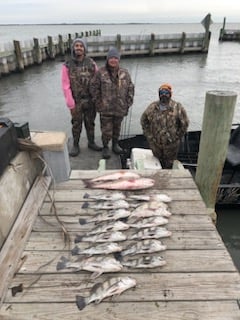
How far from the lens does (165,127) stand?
4.83 metres

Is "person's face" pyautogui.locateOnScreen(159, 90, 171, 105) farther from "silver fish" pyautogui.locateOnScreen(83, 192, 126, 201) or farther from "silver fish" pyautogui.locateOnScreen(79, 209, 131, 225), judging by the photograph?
"silver fish" pyautogui.locateOnScreen(79, 209, 131, 225)

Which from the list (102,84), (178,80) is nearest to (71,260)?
(102,84)

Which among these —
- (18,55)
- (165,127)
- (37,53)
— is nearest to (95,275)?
(165,127)

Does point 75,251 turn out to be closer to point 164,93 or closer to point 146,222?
point 146,222

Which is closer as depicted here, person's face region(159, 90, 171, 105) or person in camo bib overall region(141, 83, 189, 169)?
person's face region(159, 90, 171, 105)

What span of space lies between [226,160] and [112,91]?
9.98 feet

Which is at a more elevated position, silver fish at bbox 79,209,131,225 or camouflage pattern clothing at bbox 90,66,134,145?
camouflage pattern clothing at bbox 90,66,134,145

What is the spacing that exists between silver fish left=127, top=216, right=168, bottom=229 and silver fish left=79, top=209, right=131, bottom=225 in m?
0.08

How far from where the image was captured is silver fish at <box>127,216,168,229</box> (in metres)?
2.99

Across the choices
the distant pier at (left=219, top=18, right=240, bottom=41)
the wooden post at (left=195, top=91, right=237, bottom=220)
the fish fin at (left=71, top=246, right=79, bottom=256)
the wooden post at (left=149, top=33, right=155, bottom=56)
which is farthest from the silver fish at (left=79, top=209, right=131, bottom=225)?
the distant pier at (left=219, top=18, right=240, bottom=41)

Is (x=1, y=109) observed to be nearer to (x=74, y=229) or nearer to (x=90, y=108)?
(x=90, y=108)

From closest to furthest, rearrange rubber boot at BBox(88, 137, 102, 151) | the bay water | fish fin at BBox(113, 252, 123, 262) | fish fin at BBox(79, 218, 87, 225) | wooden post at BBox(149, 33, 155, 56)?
fish fin at BBox(113, 252, 123, 262) → fish fin at BBox(79, 218, 87, 225) → rubber boot at BBox(88, 137, 102, 151) → the bay water → wooden post at BBox(149, 33, 155, 56)

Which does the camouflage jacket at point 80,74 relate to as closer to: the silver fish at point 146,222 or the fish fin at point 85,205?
the fish fin at point 85,205

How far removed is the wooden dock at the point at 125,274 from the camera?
217 centimetres
